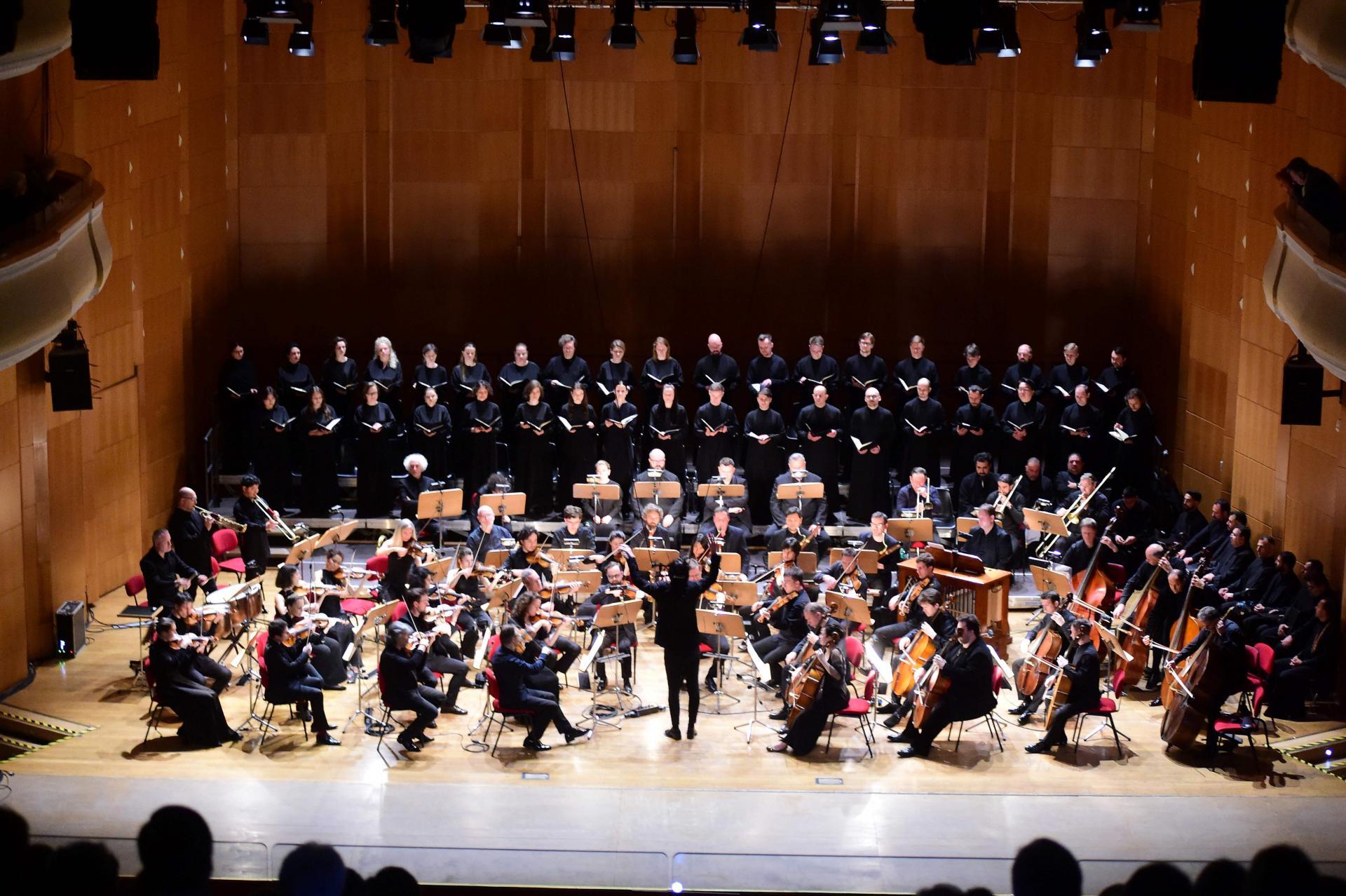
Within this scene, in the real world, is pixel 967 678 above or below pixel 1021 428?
below

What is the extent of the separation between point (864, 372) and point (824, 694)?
4.85 metres

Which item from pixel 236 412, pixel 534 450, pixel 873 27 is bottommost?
pixel 534 450

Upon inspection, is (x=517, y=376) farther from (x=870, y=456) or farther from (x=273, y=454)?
(x=870, y=456)

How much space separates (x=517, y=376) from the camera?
14625mm

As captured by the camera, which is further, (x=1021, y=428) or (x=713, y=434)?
(x=1021, y=428)

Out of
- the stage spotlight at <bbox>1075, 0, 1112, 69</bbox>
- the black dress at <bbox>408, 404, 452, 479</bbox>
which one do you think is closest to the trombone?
the black dress at <bbox>408, 404, 452, 479</bbox>

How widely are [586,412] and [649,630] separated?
2.22m

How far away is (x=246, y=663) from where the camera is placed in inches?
456

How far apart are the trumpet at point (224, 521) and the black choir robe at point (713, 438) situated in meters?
3.89

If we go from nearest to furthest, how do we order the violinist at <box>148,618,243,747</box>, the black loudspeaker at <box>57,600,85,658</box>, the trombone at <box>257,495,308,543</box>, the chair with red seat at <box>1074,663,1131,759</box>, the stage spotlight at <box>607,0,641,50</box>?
the violinist at <box>148,618,243,747</box> < the chair with red seat at <box>1074,663,1131,759</box> < the black loudspeaker at <box>57,600,85,658</box> < the stage spotlight at <box>607,0,641,50</box> < the trombone at <box>257,495,308,543</box>

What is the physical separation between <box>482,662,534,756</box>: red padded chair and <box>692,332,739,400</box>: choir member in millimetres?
4279

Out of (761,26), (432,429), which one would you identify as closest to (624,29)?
(761,26)

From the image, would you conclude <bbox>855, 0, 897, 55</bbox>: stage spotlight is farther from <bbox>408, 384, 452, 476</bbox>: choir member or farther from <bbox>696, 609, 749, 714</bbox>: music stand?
<bbox>408, 384, 452, 476</bbox>: choir member

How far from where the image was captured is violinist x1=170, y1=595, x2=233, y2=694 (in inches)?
416
